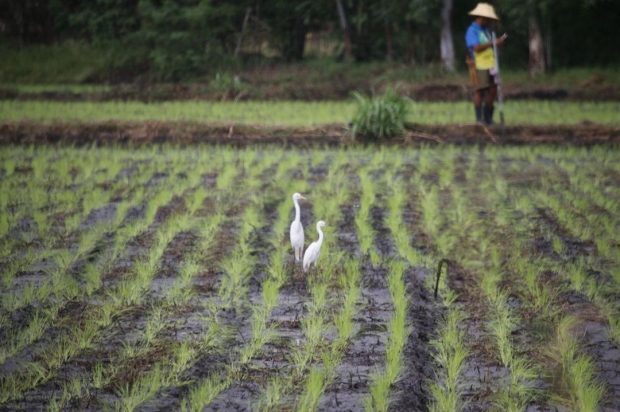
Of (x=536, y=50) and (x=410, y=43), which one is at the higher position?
(x=410, y=43)

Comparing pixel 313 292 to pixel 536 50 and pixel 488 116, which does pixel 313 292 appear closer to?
pixel 488 116

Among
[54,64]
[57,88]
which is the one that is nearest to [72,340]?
[57,88]

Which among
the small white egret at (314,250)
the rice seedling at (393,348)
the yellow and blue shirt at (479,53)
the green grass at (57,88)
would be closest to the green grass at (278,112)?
the yellow and blue shirt at (479,53)

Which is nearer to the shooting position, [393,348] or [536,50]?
[393,348]

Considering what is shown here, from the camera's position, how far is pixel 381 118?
10609 millimetres

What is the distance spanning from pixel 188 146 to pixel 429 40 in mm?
10460

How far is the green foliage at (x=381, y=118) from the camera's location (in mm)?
10539

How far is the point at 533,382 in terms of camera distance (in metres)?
3.57

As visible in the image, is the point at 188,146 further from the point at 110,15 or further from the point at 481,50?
the point at 110,15

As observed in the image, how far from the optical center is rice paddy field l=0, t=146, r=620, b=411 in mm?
3486

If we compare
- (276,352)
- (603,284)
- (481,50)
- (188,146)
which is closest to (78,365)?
(276,352)

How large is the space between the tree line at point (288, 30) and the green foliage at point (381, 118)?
6379mm

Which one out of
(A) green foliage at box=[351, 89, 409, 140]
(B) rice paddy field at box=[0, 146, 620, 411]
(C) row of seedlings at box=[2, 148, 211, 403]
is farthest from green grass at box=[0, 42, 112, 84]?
(C) row of seedlings at box=[2, 148, 211, 403]

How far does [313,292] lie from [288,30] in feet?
55.4
